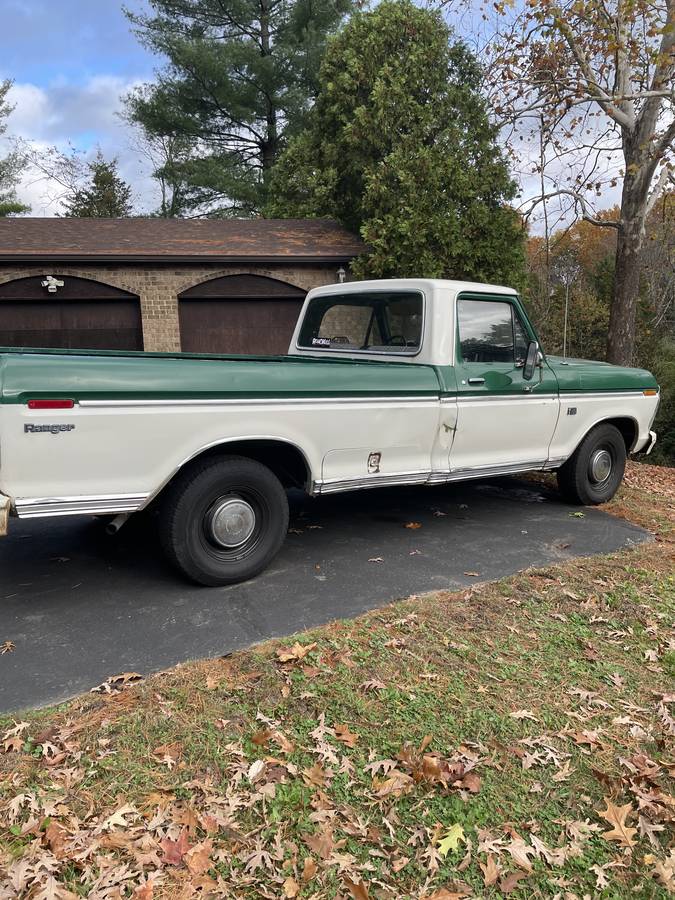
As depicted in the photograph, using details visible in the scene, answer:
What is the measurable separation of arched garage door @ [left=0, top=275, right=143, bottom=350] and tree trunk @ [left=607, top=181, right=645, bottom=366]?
333 inches

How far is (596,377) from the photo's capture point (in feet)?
20.2

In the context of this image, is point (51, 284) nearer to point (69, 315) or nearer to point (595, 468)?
point (69, 315)

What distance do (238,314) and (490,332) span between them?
841 centimetres

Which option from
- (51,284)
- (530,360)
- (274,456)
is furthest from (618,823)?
(51,284)

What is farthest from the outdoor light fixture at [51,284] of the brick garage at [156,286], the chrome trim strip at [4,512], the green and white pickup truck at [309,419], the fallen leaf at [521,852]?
the fallen leaf at [521,852]

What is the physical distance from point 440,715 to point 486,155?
13432 millimetres

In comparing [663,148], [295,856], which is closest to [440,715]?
[295,856]

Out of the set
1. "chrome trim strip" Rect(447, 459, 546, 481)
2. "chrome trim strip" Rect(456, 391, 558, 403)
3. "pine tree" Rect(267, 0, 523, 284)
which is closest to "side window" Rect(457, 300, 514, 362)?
"chrome trim strip" Rect(456, 391, 558, 403)

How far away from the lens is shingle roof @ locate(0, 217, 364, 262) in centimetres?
1200

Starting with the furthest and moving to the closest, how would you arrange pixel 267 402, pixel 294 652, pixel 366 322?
pixel 366 322
pixel 267 402
pixel 294 652

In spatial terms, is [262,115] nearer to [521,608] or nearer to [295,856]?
[521,608]

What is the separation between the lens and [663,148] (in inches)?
350

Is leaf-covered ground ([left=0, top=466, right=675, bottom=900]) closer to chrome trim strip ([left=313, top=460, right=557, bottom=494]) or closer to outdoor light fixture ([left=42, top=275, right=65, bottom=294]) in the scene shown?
chrome trim strip ([left=313, top=460, right=557, bottom=494])

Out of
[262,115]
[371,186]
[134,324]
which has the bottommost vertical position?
[134,324]
